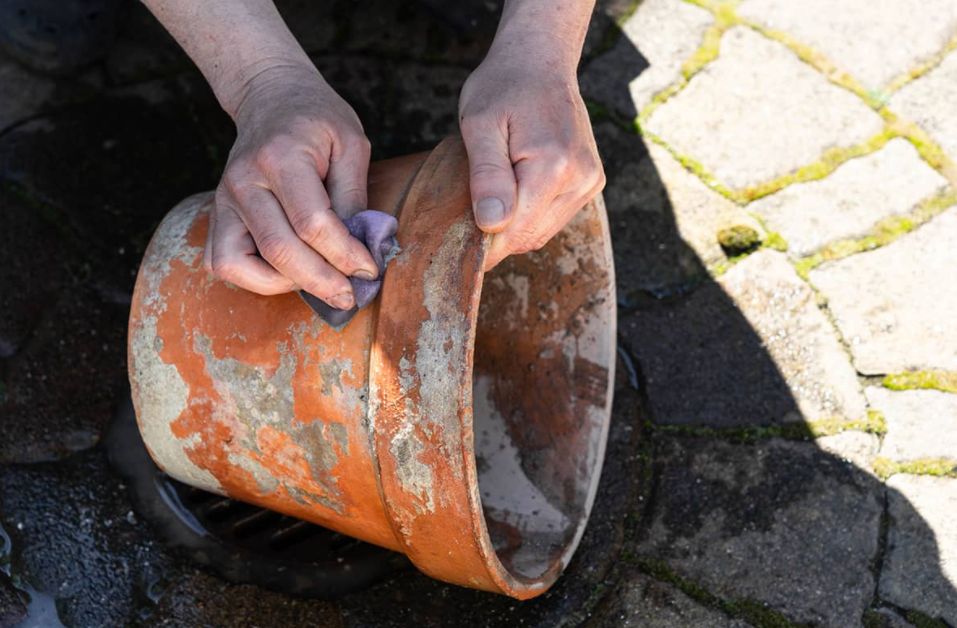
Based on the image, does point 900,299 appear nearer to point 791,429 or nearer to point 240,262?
point 791,429

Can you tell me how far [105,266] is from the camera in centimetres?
288

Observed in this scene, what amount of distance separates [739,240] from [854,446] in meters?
0.72

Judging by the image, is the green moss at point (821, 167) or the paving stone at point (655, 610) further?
the green moss at point (821, 167)

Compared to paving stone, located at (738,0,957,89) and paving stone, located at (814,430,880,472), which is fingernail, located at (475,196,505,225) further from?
paving stone, located at (738,0,957,89)

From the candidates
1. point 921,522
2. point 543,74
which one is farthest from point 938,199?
point 543,74

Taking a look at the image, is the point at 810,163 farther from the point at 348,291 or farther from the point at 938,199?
the point at 348,291

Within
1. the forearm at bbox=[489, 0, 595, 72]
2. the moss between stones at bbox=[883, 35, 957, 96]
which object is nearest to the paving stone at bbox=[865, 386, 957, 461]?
the moss between stones at bbox=[883, 35, 957, 96]

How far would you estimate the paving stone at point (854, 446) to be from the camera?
262 centimetres

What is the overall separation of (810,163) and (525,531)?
158cm

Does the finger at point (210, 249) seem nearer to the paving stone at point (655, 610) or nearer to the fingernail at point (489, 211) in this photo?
the fingernail at point (489, 211)

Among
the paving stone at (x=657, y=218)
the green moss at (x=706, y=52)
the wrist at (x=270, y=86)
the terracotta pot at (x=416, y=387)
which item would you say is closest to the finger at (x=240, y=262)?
the terracotta pot at (x=416, y=387)

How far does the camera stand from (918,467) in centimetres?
260

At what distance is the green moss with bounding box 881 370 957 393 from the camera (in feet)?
8.87

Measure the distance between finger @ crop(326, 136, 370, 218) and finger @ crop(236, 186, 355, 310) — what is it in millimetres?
111
